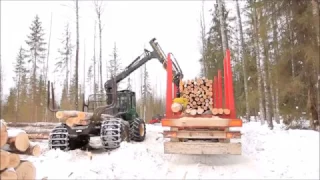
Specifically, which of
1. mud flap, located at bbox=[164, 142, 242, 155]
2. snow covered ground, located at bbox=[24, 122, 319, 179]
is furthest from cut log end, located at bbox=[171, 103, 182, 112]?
snow covered ground, located at bbox=[24, 122, 319, 179]

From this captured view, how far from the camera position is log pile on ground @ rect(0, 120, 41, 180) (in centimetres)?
288

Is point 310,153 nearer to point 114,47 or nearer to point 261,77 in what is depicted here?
point 261,77

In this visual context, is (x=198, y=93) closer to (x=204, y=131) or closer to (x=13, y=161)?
(x=204, y=131)

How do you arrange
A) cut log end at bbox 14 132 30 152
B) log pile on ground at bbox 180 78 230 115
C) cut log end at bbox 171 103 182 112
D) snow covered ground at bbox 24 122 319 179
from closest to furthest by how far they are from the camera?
cut log end at bbox 14 132 30 152, snow covered ground at bbox 24 122 319 179, cut log end at bbox 171 103 182 112, log pile on ground at bbox 180 78 230 115

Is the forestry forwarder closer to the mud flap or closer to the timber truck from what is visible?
the timber truck

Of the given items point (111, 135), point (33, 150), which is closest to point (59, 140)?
point (111, 135)

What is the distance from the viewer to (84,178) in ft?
21.8

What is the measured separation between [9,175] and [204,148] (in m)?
5.53

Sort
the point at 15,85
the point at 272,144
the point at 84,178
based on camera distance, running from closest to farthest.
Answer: the point at 84,178 → the point at 272,144 → the point at 15,85

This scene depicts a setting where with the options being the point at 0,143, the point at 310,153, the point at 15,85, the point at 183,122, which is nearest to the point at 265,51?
the point at 310,153

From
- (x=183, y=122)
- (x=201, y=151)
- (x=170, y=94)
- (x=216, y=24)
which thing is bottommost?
(x=201, y=151)

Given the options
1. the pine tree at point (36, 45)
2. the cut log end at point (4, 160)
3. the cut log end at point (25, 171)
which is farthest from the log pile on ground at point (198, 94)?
the pine tree at point (36, 45)

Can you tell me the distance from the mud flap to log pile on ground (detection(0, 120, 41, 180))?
15.7ft

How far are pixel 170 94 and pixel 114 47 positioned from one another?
38.1m
